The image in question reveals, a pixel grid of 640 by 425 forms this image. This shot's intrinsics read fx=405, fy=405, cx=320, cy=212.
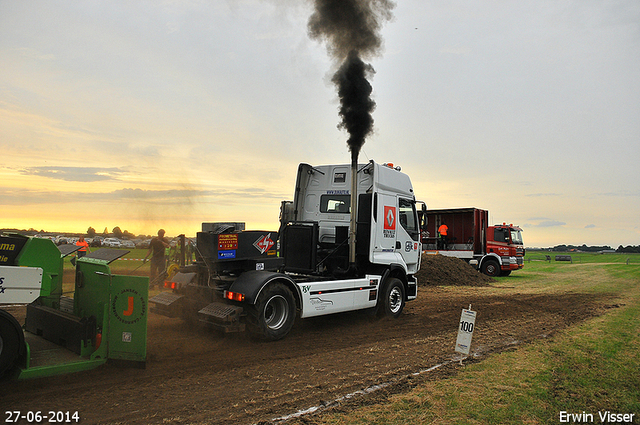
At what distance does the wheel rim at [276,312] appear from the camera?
7129 mm

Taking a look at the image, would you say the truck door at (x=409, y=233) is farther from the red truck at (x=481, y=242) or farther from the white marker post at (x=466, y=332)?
the red truck at (x=481, y=242)

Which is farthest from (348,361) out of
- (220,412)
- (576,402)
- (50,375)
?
(50,375)

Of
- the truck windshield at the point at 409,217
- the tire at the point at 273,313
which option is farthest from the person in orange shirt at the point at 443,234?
the tire at the point at 273,313

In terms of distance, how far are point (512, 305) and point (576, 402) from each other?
8.14 m

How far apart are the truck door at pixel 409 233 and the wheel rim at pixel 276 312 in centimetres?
379

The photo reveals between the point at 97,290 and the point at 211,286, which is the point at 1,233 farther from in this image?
the point at 211,286

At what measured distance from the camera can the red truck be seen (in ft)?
77.0

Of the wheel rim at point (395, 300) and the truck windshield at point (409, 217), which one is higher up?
the truck windshield at point (409, 217)

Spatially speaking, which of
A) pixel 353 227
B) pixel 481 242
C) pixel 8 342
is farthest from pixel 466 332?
pixel 481 242

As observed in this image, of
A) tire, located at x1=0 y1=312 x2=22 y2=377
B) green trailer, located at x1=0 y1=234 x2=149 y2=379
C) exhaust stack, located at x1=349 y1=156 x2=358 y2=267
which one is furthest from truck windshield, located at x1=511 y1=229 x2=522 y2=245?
tire, located at x1=0 y1=312 x2=22 y2=377

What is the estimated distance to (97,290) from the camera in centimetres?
537

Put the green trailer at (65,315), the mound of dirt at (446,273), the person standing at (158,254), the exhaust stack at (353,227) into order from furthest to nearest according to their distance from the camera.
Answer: the mound of dirt at (446,273) → the person standing at (158,254) → the exhaust stack at (353,227) → the green trailer at (65,315)

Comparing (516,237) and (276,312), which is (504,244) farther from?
(276,312)

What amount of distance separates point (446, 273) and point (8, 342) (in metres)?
17.9
